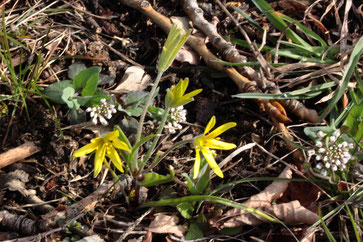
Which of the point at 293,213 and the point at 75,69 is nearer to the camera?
the point at 293,213

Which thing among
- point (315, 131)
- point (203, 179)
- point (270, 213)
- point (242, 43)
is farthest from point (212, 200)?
point (242, 43)

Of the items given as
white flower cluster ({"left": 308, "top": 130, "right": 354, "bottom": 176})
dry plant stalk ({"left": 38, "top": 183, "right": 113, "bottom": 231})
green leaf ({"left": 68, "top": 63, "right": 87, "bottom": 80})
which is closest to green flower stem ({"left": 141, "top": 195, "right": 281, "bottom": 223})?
dry plant stalk ({"left": 38, "top": 183, "right": 113, "bottom": 231})

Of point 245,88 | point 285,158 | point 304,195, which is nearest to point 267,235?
point 304,195

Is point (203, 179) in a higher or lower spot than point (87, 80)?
lower

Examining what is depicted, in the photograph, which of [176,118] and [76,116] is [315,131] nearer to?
[176,118]

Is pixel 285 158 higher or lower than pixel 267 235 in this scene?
higher

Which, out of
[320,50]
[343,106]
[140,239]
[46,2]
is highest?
[46,2]

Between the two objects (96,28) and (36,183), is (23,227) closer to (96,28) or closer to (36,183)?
(36,183)

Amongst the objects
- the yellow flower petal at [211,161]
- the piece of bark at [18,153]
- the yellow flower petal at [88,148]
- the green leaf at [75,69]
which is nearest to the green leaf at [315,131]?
the yellow flower petal at [211,161]
